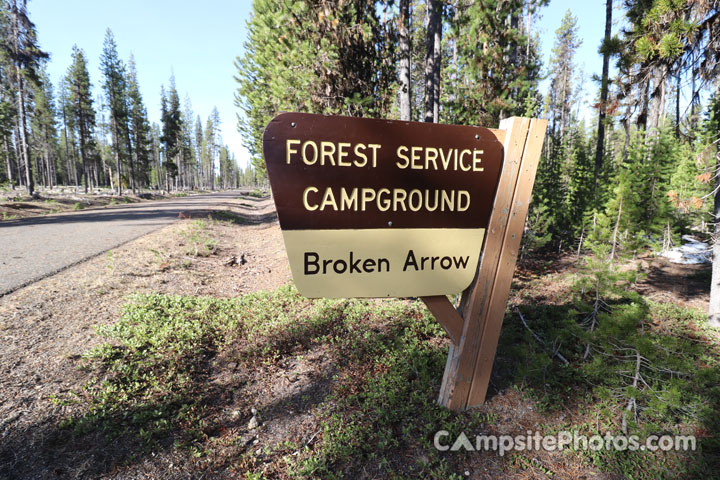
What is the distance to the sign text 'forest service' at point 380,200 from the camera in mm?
1990

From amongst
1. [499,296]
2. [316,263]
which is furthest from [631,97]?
[316,263]

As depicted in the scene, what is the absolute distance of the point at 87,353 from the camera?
3369mm

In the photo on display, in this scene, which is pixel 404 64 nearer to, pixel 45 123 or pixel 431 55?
pixel 431 55

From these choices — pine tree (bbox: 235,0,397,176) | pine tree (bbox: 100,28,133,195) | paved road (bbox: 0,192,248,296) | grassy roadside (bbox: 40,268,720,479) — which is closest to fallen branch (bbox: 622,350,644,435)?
grassy roadside (bbox: 40,268,720,479)

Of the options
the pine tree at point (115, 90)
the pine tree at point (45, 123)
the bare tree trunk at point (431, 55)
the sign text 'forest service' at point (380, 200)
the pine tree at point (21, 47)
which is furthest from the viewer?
the pine tree at point (45, 123)

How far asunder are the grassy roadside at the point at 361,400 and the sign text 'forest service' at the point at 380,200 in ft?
4.15

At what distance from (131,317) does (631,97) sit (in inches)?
311

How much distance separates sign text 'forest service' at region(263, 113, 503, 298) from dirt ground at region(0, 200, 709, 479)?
1492mm

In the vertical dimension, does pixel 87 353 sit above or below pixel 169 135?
below

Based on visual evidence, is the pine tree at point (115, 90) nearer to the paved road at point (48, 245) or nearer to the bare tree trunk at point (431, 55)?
the paved road at point (48, 245)

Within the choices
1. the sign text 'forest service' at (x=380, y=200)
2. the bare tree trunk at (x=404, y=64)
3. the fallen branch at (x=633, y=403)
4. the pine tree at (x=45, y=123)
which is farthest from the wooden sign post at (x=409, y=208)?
the pine tree at (x=45, y=123)

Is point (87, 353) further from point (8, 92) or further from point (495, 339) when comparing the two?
point (8, 92)

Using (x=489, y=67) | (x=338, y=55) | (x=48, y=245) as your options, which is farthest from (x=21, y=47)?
(x=489, y=67)

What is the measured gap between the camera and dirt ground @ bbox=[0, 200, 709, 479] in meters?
2.35
